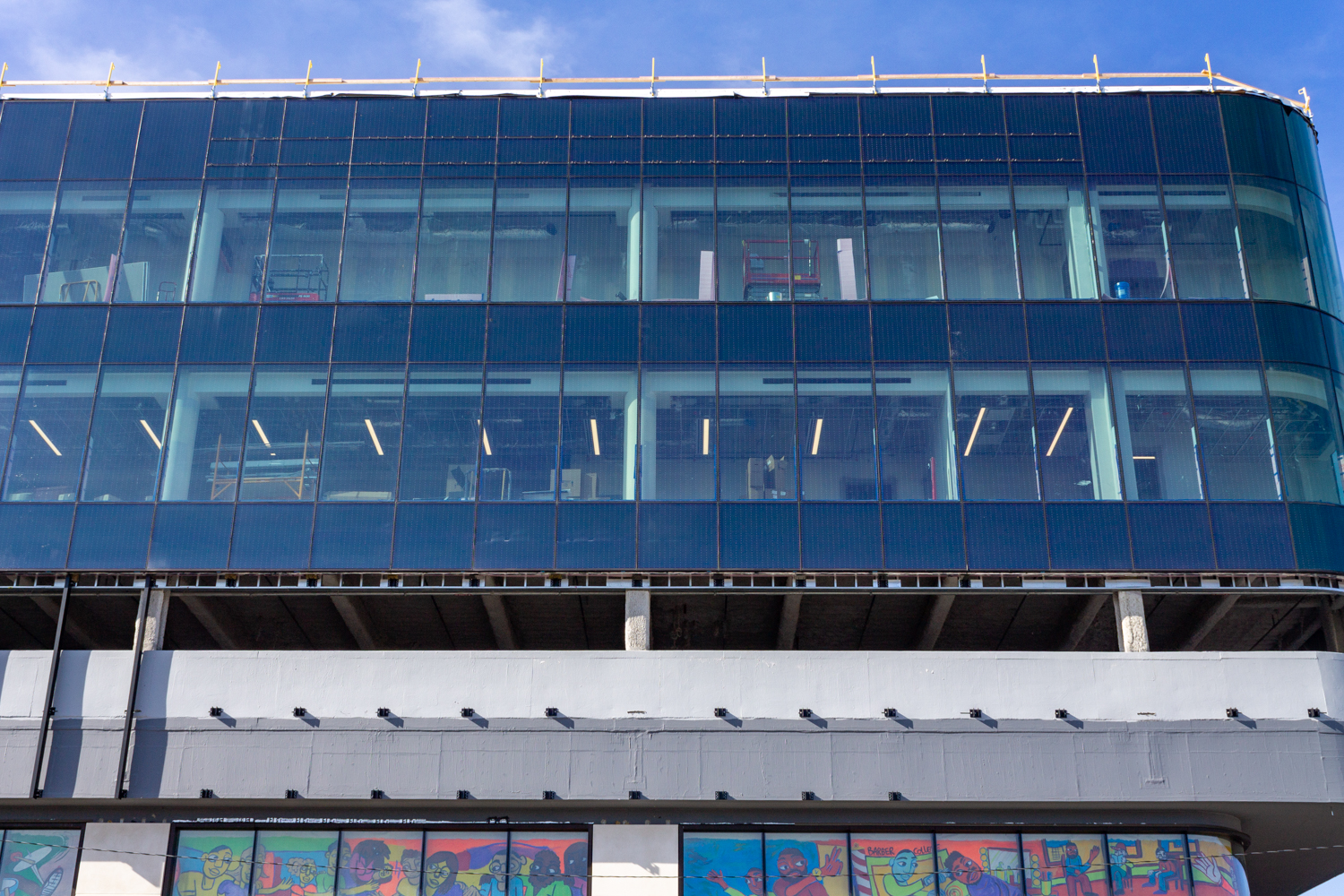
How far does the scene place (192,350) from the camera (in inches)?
1222

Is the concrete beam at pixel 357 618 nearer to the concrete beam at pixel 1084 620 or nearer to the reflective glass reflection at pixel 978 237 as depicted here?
the reflective glass reflection at pixel 978 237

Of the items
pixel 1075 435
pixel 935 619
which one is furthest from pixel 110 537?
pixel 1075 435

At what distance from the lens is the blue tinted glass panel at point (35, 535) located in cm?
2916

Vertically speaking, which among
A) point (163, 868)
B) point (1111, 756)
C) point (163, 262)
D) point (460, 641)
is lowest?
point (163, 868)

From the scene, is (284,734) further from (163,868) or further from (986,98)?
(986,98)

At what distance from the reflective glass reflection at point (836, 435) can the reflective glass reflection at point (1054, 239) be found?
510cm

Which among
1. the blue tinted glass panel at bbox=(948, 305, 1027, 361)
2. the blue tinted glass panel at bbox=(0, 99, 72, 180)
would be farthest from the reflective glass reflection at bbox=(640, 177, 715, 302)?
the blue tinted glass panel at bbox=(0, 99, 72, 180)

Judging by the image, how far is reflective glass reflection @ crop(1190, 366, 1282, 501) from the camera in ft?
96.9

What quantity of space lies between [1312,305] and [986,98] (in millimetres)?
9629

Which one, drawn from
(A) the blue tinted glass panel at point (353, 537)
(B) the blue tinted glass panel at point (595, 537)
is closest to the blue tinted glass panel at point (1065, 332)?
(B) the blue tinted glass panel at point (595, 537)

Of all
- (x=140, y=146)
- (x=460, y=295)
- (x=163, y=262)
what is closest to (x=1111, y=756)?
(x=460, y=295)

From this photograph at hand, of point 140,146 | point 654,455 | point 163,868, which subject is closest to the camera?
point 163,868

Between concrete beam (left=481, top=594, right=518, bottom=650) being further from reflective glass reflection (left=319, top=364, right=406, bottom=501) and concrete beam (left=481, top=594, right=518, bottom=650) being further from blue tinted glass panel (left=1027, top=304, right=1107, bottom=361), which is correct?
blue tinted glass panel (left=1027, top=304, right=1107, bottom=361)

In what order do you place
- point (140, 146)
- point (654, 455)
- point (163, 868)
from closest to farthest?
point (163, 868) → point (654, 455) → point (140, 146)
